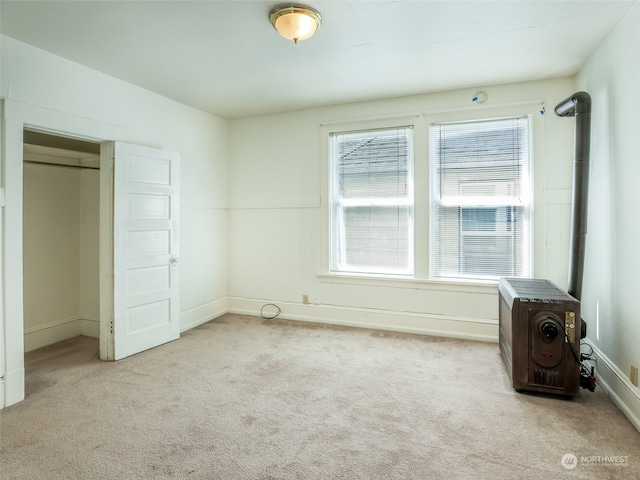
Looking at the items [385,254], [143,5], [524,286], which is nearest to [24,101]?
[143,5]

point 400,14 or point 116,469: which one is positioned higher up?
point 400,14

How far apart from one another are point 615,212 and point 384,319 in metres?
2.46

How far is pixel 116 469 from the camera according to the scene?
73.2 inches

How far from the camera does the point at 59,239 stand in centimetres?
403

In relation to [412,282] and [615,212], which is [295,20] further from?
[412,282]

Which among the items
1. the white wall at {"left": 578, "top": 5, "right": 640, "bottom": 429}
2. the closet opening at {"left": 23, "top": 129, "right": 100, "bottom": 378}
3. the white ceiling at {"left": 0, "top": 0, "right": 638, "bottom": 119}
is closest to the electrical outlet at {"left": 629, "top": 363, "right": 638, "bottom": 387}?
the white wall at {"left": 578, "top": 5, "right": 640, "bottom": 429}

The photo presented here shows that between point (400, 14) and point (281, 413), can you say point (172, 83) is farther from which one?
point (281, 413)

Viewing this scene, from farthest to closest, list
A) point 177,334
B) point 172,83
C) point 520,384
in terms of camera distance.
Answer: point 177,334 < point 172,83 < point 520,384

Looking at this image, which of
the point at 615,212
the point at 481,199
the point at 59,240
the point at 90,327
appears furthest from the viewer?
the point at 90,327

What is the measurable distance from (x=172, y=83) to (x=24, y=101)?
1303 millimetres

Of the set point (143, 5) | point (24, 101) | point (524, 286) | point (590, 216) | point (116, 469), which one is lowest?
point (116, 469)

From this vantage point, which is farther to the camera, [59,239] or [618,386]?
[59,239]

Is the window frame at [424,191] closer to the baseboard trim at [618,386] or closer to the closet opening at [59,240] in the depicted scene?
the baseboard trim at [618,386]

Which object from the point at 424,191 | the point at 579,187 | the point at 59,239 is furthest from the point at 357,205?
the point at 59,239
